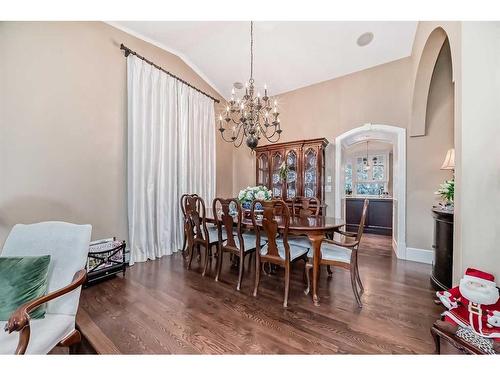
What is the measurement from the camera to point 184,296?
2.17 meters

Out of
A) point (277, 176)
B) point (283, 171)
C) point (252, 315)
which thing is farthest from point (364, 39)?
point (252, 315)

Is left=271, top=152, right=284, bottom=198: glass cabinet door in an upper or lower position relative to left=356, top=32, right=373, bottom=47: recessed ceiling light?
lower

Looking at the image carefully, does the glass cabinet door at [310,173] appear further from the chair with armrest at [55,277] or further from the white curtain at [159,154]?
the chair with armrest at [55,277]

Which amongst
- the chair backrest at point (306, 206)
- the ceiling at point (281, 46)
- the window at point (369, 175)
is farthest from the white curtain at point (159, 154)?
the window at point (369, 175)

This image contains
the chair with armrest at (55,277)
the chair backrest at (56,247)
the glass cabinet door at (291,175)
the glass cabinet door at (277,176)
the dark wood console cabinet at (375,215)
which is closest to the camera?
the chair with armrest at (55,277)

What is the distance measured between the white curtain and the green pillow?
1.70 metres

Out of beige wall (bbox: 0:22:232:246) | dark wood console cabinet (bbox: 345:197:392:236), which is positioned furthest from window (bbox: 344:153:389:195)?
beige wall (bbox: 0:22:232:246)

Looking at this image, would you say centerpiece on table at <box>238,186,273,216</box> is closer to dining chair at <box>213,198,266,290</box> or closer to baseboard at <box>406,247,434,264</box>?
dining chair at <box>213,198,266,290</box>

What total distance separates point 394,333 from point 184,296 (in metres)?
1.88

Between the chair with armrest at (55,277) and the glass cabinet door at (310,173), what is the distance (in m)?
3.42

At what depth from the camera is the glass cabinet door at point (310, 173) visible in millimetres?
3908

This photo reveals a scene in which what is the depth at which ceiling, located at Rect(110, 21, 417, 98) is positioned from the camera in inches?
120
